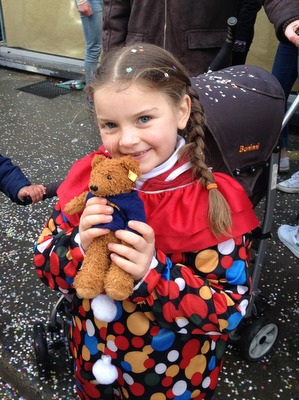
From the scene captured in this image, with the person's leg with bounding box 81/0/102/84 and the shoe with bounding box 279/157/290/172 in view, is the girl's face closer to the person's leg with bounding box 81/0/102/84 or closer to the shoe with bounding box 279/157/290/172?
the shoe with bounding box 279/157/290/172

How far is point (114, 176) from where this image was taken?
3.56 feet

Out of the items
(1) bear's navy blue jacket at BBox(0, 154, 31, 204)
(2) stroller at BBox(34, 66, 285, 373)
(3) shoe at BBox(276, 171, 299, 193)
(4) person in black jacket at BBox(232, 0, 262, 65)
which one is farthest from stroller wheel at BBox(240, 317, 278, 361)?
(4) person in black jacket at BBox(232, 0, 262, 65)

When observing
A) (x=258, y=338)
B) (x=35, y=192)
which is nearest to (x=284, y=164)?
(x=258, y=338)

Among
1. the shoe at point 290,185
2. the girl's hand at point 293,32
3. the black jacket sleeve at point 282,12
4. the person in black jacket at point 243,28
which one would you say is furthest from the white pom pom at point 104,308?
the person in black jacket at point 243,28

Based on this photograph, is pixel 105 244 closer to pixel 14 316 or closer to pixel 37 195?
pixel 37 195

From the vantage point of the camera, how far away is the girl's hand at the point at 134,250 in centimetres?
109

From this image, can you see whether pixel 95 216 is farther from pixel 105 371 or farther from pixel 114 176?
pixel 105 371

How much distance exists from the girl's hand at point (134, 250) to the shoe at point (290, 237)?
1.97 m

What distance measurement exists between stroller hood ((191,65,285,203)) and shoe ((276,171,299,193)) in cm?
200

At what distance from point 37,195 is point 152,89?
3.41ft

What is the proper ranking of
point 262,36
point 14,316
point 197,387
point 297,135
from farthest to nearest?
1. point 262,36
2. point 297,135
3. point 14,316
4. point 197,387

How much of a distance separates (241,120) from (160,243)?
20.3 inches

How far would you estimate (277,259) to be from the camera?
2.84m

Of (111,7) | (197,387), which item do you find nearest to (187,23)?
(111,7)
